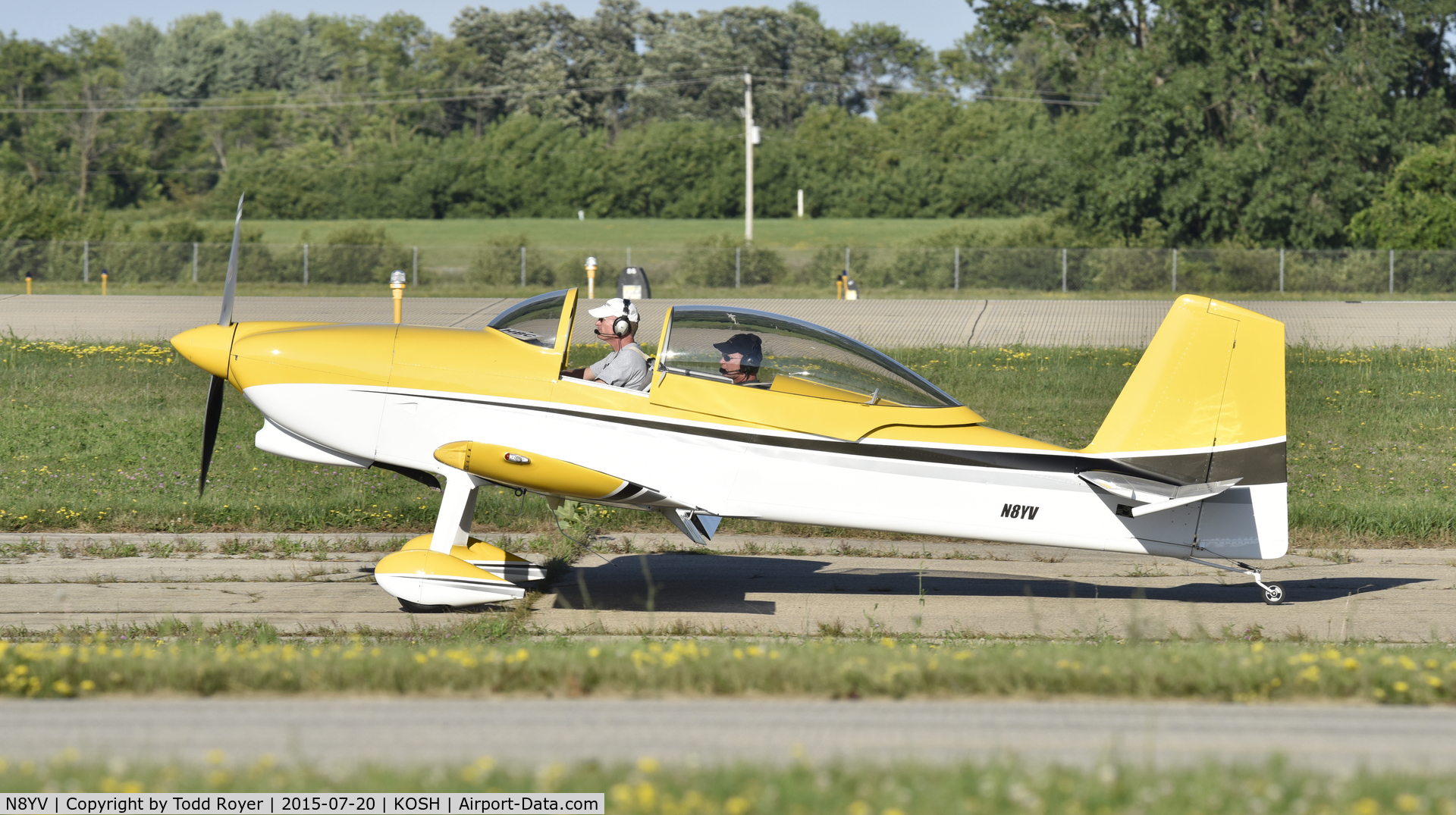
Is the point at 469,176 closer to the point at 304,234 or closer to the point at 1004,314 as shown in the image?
the point at 304,234

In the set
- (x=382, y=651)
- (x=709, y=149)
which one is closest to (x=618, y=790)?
(x=382, y=651)

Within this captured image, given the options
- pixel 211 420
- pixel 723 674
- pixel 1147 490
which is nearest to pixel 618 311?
pixel 211 420

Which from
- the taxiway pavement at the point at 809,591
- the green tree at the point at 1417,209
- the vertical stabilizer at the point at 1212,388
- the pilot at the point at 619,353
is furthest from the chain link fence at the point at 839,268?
the pilot at the point at 619,353

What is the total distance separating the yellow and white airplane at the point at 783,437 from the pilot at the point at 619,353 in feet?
0.32

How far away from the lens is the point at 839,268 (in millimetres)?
40406

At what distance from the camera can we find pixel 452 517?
823cm

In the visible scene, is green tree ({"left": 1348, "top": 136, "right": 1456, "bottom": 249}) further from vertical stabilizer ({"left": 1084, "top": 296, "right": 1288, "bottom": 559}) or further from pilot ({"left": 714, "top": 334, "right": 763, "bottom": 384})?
pilot ({"left": 714, "top": 334, "right": 763, "bottom": 384})

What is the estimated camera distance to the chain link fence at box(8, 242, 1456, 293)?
3647 cm

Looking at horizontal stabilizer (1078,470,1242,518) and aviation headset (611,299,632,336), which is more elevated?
aviation headset (611,299,632,336)

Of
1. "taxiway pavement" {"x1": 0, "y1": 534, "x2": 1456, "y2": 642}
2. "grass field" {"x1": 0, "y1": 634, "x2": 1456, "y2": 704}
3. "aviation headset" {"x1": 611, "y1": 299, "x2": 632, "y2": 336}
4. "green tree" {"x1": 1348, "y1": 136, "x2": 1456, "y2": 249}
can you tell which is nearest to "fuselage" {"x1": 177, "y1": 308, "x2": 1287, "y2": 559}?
"aviation headset" {"x1": 611, "y1": 299, "x2": 632, "y2": 336}

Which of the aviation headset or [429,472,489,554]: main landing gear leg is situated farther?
the aviation headset

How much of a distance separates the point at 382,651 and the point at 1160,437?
→ 5.19 metres

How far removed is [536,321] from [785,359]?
1.74 metres

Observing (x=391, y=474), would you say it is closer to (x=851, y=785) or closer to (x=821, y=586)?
(x=821, y=586)
